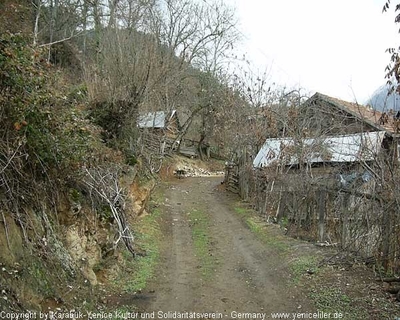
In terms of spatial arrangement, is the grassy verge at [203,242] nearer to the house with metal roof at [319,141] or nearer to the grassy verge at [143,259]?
the grassy verge at [143,259]

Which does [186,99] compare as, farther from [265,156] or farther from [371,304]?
[371,304]

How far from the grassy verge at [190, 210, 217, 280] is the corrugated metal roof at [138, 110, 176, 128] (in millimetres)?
4149

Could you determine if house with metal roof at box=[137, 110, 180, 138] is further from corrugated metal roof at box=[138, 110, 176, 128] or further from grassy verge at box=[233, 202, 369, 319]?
grassy verge at box=[233, 202, 369, 319]

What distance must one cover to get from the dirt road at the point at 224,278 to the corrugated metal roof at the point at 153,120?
15.4ft

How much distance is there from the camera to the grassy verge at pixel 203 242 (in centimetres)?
802

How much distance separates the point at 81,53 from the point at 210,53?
13440mm

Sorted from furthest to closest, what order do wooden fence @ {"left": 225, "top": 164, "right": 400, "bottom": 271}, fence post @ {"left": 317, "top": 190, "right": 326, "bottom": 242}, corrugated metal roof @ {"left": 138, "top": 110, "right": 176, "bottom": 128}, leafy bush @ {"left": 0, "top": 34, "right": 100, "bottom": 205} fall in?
corrugated metal roof @ {"left": 138, "top": 110, "right": 176, "bottom": 128} → fence post @ {"left": 317, "top": 190, "right": 326, "bottom": 242} → wooden fence @ {"left": 225, "top": 164, "right": 400, "bottom": 271} → leafy bush @ {"left": 0, "top": 34, "right": 100, "bottom": 205}

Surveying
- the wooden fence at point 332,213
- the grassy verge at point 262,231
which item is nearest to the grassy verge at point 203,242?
the grassy verge at point 262,231

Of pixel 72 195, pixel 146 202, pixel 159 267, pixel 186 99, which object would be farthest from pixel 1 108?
pixel 186 99

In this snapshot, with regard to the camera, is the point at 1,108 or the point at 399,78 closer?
the point at 399,78

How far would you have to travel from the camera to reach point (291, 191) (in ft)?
38.4

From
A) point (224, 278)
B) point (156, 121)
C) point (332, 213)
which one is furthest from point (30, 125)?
point (156, 121)

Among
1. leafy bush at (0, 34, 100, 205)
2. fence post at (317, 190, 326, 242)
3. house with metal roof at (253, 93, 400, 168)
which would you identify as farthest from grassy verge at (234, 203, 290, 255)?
leafy bush at (0, 34, 100, 205)

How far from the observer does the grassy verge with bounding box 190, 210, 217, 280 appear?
26.3 ft
